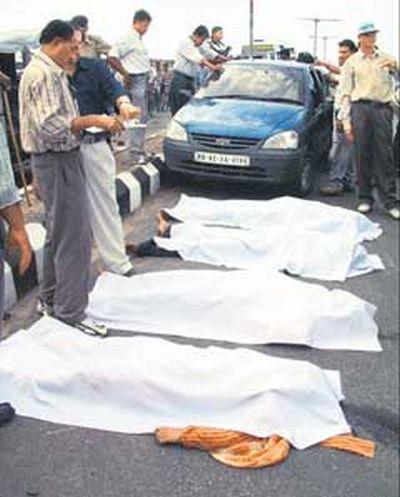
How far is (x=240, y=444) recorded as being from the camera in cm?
332

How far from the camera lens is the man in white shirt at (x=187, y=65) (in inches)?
428

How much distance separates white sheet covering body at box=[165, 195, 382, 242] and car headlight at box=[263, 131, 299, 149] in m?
1.02

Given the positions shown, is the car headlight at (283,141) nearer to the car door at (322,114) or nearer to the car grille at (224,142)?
the car grille at (224,142)

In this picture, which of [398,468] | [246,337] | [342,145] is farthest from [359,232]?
[398,468]

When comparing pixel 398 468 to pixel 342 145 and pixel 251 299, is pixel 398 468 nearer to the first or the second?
pixel 251 299

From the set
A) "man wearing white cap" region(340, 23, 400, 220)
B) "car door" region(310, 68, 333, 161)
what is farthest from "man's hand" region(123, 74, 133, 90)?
"man wearing white cap" region(340, 23, 400, 220)

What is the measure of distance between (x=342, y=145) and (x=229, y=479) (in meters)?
6.80

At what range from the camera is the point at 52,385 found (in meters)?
3.67

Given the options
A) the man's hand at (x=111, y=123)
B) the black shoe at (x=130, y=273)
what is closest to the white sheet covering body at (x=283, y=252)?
the black shoe at (x=130, y=273)

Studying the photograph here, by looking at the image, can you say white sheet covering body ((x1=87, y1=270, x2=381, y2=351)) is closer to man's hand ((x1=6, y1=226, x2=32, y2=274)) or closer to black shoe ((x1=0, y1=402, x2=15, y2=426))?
black shoe ((x1=0, y1=402, x2=15, y2=426))

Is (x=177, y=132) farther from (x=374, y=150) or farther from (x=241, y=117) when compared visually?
(x=374, y=150)

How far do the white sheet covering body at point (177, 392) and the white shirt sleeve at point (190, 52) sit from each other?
306 inches

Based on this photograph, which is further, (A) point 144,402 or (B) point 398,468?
(A) point 144,402

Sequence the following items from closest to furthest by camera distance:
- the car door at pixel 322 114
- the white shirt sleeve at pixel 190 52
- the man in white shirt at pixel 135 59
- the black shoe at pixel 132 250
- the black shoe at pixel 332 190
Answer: the black shoe at pixel 132 250
the man in white shirt at pixel 135 59
the black shoe at pixel 332 190
the car door at pixel 322 114
the white shirt sleeve at pixel 190 52
